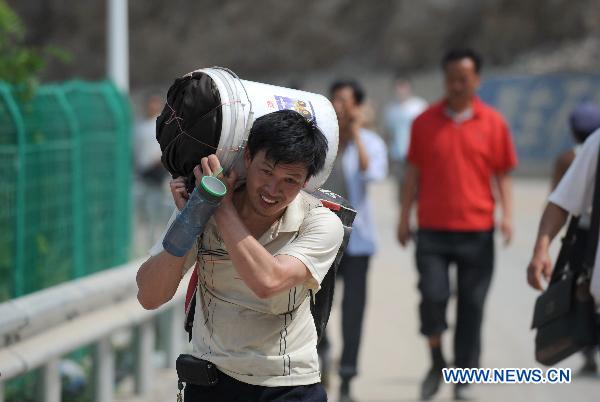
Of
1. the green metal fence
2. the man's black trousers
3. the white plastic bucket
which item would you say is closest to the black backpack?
the white plastic bucket

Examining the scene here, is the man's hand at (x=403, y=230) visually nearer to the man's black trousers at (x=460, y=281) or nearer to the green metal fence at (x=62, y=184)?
the man's black trousers at (x=460, y=281)

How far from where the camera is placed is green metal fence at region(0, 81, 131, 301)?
706cm

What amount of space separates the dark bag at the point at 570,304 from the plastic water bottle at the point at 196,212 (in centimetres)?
206

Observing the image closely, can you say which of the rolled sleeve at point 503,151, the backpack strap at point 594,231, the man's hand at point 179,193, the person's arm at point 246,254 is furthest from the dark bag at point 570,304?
the rolled sleeve at point 503,151

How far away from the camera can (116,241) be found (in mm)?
9359

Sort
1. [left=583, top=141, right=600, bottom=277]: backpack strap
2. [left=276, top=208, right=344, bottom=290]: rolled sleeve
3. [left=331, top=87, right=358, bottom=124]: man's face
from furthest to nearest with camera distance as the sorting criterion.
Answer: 1. [left=331, top=87, right=358, bottom=124]: man's face
2. [left=583, top=141, right=600, bottom=277]: backpack strap
3. [left=276, top=208, right=344, bottom=290]: rolled sleeve

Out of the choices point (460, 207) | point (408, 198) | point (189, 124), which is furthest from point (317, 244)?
point (408, 198)

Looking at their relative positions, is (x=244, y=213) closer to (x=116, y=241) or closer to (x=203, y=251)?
(x=203, y=251)

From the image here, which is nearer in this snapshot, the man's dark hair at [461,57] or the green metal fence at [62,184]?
the green metal fence at [62,184]

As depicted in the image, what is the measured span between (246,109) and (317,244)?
0.48m

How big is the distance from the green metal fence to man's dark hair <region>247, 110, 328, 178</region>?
11.2ft

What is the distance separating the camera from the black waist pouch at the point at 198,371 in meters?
4.03

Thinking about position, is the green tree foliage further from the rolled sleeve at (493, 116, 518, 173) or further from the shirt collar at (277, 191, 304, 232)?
the shirt collar at (277, 191, 304, 232)

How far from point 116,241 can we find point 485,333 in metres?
2.95
